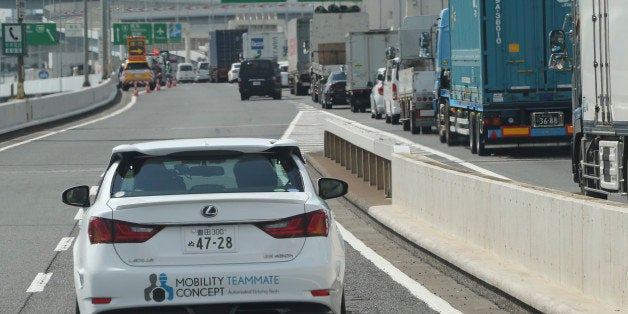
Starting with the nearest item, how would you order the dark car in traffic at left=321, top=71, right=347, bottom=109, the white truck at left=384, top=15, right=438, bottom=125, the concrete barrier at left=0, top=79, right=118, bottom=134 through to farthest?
the white truck at left=384, top=15, right=438, bottom=125
the concrete barrier at left=0, top=79, right=118, bottom=134
the dark car in traffic at left=321, top=71, right=347, bottom=109

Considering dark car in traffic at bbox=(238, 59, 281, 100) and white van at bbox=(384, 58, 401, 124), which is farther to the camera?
dark car in traffic at bbox=(238, 59, 281, 100)

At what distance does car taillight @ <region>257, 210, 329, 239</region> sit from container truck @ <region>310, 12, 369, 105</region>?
58071 millimetres

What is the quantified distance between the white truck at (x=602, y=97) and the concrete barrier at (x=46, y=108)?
24.3 meters

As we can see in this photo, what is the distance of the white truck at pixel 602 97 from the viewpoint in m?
16.6

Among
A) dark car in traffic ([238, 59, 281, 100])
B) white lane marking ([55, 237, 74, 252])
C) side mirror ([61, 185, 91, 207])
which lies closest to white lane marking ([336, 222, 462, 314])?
side mirror ([61, 185, 91, 207])

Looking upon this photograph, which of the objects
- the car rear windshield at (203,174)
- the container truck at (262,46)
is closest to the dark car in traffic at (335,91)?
the container truck at (262,46)

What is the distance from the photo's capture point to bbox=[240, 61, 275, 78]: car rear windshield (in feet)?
230

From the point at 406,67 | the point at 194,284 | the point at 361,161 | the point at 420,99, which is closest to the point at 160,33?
the point at 406,67

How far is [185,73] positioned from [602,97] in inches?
4141

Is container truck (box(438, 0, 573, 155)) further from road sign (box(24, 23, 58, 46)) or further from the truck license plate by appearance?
road sign (box(24, 23, 58, 46))

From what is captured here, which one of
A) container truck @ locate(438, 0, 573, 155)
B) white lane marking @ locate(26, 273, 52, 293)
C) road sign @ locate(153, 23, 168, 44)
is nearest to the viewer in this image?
white lane marking @ locate(26, 273, 52, 293)

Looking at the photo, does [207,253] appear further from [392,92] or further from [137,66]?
[137,66]

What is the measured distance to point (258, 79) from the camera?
70.6 metres

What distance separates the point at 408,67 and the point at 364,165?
20.8 metres
